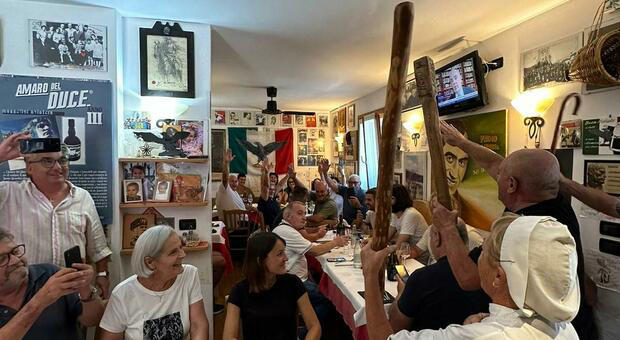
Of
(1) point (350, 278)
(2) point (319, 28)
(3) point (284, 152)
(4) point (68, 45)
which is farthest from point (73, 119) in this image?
(3) point (284, 152)

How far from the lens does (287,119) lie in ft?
26.5

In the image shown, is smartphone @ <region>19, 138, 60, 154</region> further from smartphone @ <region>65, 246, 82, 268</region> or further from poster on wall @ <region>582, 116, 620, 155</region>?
poster on wall @ <region>582, 116, 620, 155</region>

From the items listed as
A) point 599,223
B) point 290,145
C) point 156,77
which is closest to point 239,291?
point 156,77

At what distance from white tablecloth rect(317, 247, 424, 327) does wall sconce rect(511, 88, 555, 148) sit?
1.34m

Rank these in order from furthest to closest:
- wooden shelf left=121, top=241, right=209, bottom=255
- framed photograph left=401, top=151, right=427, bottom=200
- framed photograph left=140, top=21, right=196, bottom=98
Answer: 1. framed photograph left=401, top=151, right=427, bottom=200
2. framed photograph left=140, top=21, right=196, bottom=98
3. wooden shelf left=121, top=241, right=209, bottom=255

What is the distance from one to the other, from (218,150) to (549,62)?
20.4 ft

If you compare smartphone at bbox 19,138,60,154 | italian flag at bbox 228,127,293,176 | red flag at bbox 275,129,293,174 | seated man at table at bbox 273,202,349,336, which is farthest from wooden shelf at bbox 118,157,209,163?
red flag at bbox 275,129,293,174

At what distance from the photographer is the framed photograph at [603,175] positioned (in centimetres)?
212

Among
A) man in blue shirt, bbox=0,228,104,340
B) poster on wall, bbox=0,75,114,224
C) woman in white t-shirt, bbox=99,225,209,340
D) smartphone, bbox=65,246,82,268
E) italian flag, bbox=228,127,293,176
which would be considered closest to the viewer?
man in blue shirt, bbox=0,228,104,340

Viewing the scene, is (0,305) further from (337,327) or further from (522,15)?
(522,15)

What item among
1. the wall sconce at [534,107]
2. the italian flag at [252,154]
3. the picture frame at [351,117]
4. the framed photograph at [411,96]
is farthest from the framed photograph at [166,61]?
the italian flag at [252,154]

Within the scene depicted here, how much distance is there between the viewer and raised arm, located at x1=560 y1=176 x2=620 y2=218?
185cm

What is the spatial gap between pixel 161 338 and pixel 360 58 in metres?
3.23

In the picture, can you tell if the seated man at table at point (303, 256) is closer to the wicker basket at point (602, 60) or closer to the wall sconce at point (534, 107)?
the wall sconce at point (534, 107)
